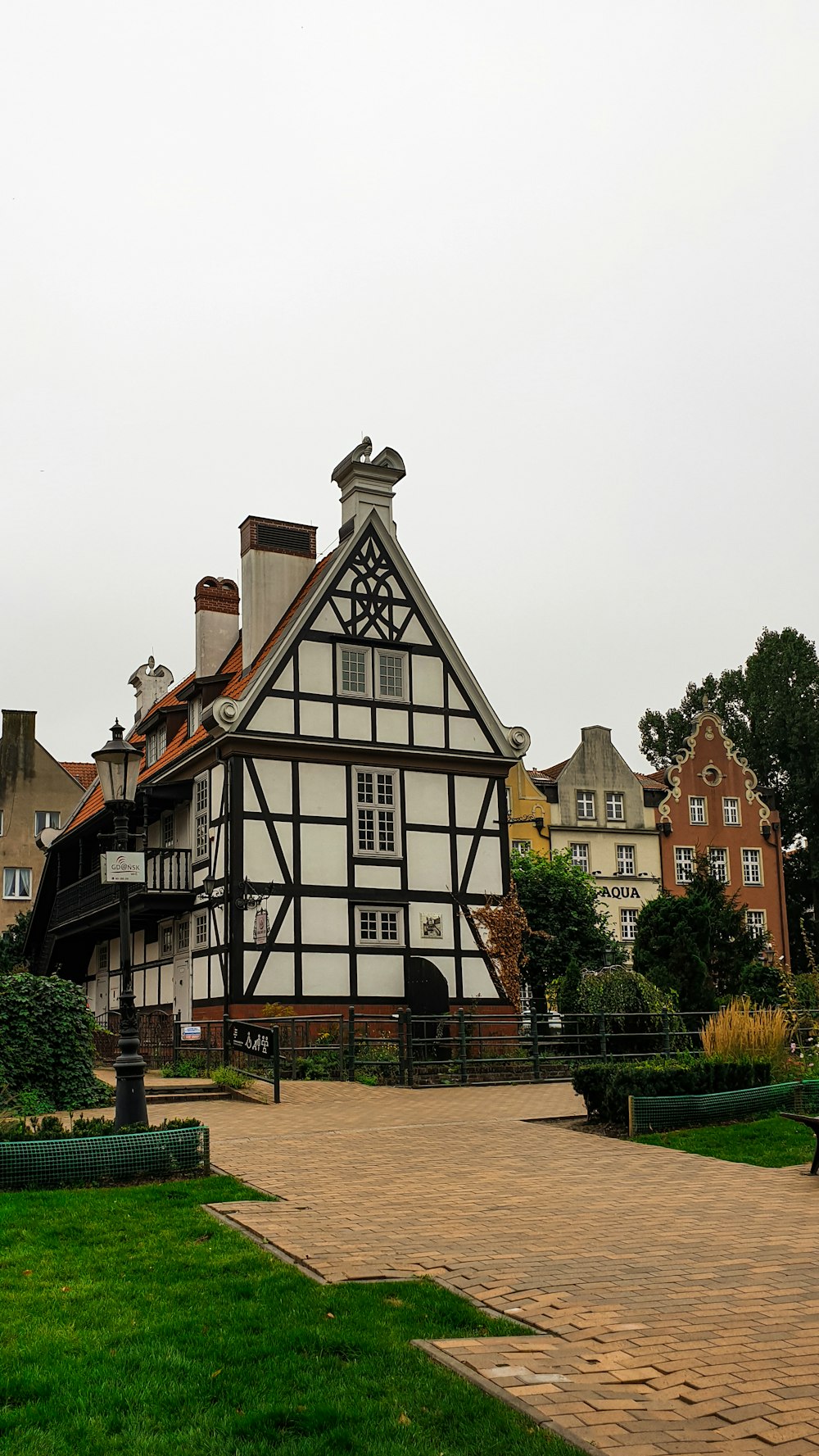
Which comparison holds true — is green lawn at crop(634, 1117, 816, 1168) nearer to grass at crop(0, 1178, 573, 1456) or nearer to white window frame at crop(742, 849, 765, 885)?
grass at crop(0, 1178, 573, 1456)

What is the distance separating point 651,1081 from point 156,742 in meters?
23.0

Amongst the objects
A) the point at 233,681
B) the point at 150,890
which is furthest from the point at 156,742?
the point at 150,890

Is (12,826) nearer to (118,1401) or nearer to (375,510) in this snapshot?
(375,510)

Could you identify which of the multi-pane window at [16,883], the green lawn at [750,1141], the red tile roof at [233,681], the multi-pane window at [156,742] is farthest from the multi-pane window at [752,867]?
the green lawn at [750,1141]

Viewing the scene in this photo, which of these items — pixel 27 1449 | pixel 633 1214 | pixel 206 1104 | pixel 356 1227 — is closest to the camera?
pixel 27 1449

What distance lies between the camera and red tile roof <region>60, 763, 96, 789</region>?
53.6 metres

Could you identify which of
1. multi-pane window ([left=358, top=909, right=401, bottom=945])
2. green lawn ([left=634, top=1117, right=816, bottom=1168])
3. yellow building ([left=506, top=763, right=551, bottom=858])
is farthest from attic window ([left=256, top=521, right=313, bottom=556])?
green lawn ([left=634, top=1117, right=816, bottom=1168])

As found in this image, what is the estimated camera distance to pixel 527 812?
48.1m

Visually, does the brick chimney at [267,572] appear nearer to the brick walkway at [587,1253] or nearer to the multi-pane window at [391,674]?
the multi-pane window at [391,674]

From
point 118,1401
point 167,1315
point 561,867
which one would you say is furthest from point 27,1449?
point 561,867

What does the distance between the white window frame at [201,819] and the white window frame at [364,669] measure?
3659mm

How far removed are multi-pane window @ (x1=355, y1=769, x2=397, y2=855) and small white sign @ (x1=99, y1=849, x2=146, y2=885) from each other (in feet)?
51.6

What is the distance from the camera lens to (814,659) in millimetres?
61781

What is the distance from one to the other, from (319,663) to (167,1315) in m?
23.7
